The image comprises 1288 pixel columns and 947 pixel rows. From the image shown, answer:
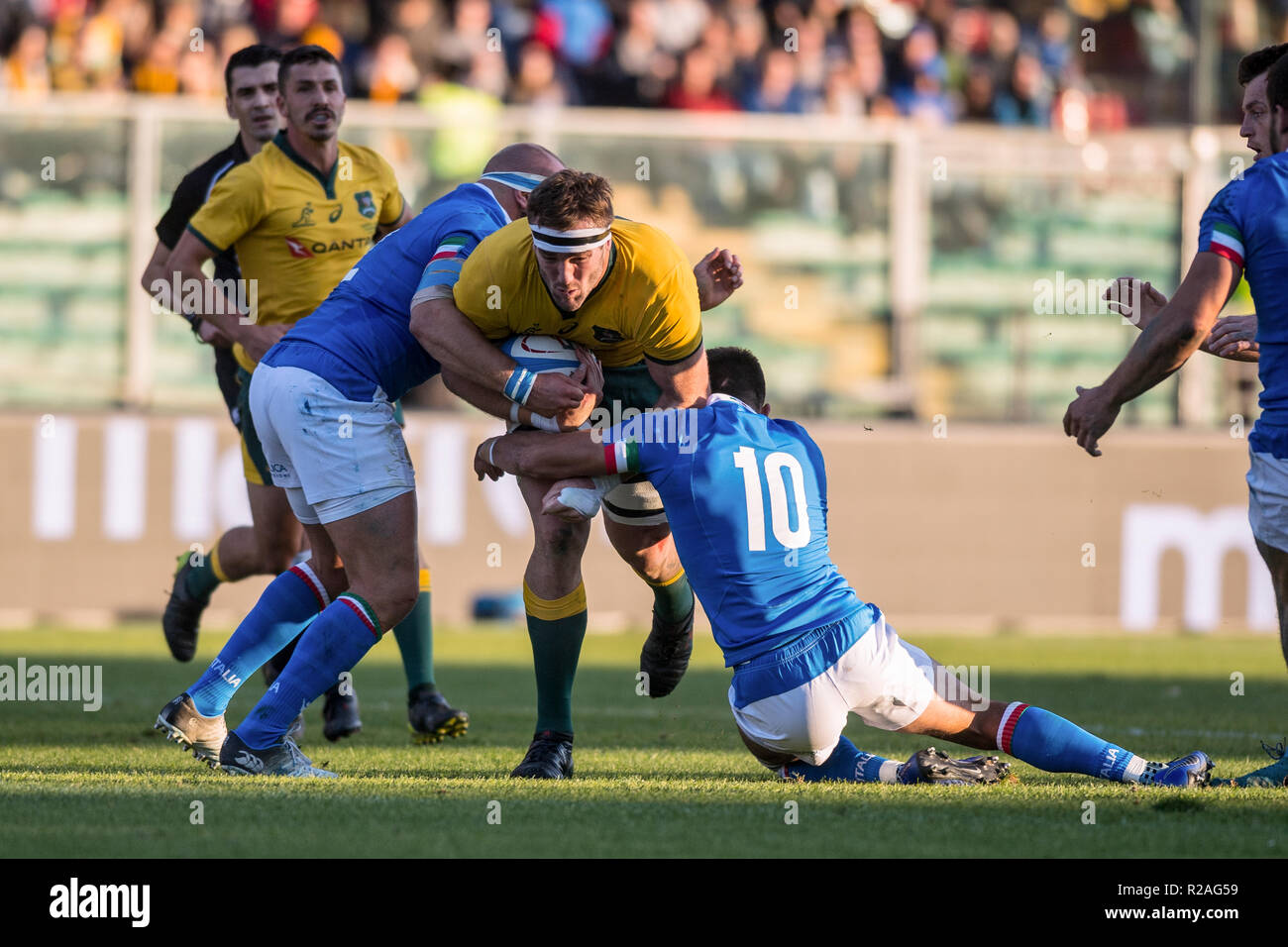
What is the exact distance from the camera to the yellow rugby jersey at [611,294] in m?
5.62

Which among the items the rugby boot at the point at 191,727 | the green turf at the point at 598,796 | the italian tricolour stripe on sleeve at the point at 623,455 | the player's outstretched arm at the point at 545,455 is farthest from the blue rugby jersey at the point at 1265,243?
the rugby boot at the point at 191,727

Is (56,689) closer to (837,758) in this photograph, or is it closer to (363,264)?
(363,264)

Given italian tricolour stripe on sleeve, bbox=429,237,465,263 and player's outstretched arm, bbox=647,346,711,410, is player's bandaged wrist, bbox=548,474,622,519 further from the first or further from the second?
italian tricolour stripe on sleeve, bbox=429,237,465,263

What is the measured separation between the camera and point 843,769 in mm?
5742

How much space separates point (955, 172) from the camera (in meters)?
14.7

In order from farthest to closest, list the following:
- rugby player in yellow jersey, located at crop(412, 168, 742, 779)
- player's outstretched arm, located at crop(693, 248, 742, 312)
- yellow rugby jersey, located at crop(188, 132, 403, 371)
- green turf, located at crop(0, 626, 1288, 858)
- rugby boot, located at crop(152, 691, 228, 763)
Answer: yellow rugby jersey, located at crop(188, 132, 403, 371)
player's outstretched arm, located at crop(693, 248, 742, 312)
rugby boot, located at crop(152, 691, 228, 763)
rugby player in yellow jersey, located at crop(412, 168, 742, 779)
green turf, located at crop(0, 626, 1288, 858)

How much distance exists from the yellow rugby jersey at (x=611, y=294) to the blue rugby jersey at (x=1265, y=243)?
5.35 ft

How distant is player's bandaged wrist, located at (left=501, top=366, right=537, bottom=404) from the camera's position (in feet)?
18.8

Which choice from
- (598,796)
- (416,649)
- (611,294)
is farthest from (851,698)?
(416,649)

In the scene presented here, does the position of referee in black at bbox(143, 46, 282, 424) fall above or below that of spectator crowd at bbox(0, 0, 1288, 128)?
below

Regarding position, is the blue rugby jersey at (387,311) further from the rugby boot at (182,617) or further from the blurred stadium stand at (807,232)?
the blurred stadium stand at (807,232)

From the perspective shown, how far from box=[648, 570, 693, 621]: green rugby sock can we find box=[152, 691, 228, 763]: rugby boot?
1754 millimetres

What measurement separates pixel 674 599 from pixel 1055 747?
6.13 ft

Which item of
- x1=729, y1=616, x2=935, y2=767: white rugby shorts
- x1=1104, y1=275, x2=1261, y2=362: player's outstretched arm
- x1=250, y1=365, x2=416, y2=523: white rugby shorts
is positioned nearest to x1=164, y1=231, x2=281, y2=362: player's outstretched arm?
x1=250, y1=365, x2=416, y2=523: white rugby shorts
